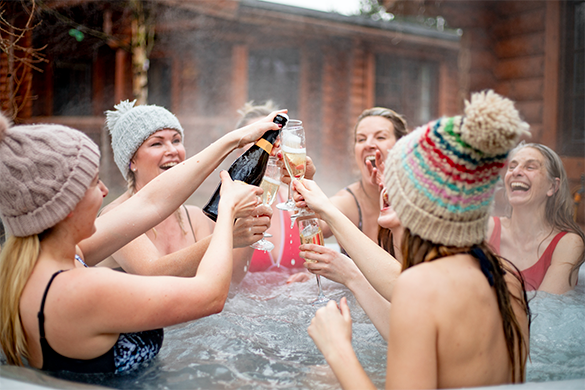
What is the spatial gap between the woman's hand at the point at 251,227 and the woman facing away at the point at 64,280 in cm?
48

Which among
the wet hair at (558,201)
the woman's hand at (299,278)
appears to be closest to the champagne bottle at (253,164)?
the woman's hand at (299,278)

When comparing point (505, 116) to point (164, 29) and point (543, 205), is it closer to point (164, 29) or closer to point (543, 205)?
point (543, 205)

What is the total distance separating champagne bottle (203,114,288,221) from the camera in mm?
2422

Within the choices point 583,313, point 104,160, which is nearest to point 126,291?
point 583,313

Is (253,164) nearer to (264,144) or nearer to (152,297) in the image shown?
(264,144)

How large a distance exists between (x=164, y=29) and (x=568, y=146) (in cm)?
862

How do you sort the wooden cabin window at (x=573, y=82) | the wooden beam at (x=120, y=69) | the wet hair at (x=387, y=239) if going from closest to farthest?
the wet hair at (x=387, y=239) → the wooden cabin window at (x=573, y=82) → the wooden beam at (x=120, y=69)

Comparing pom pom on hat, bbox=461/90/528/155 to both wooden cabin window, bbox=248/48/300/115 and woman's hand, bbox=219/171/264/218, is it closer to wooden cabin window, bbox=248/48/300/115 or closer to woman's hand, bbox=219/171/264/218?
woman's hand, bbox=219/171/264/218

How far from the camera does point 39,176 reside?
1658 millimetres

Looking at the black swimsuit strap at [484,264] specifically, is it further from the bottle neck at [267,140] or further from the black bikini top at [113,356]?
the black bikini top at [113,356]

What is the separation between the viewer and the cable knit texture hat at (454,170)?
1.37m

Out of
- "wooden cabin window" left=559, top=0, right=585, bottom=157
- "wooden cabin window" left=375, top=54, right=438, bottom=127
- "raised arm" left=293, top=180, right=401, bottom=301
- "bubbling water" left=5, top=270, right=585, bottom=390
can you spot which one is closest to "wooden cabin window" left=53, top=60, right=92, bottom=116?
"wooden cabin window" left=375, top=54, right=438, bottom=127

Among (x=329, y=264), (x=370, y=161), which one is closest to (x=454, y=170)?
(x=329, y=264)

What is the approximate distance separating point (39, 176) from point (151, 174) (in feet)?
4.68
